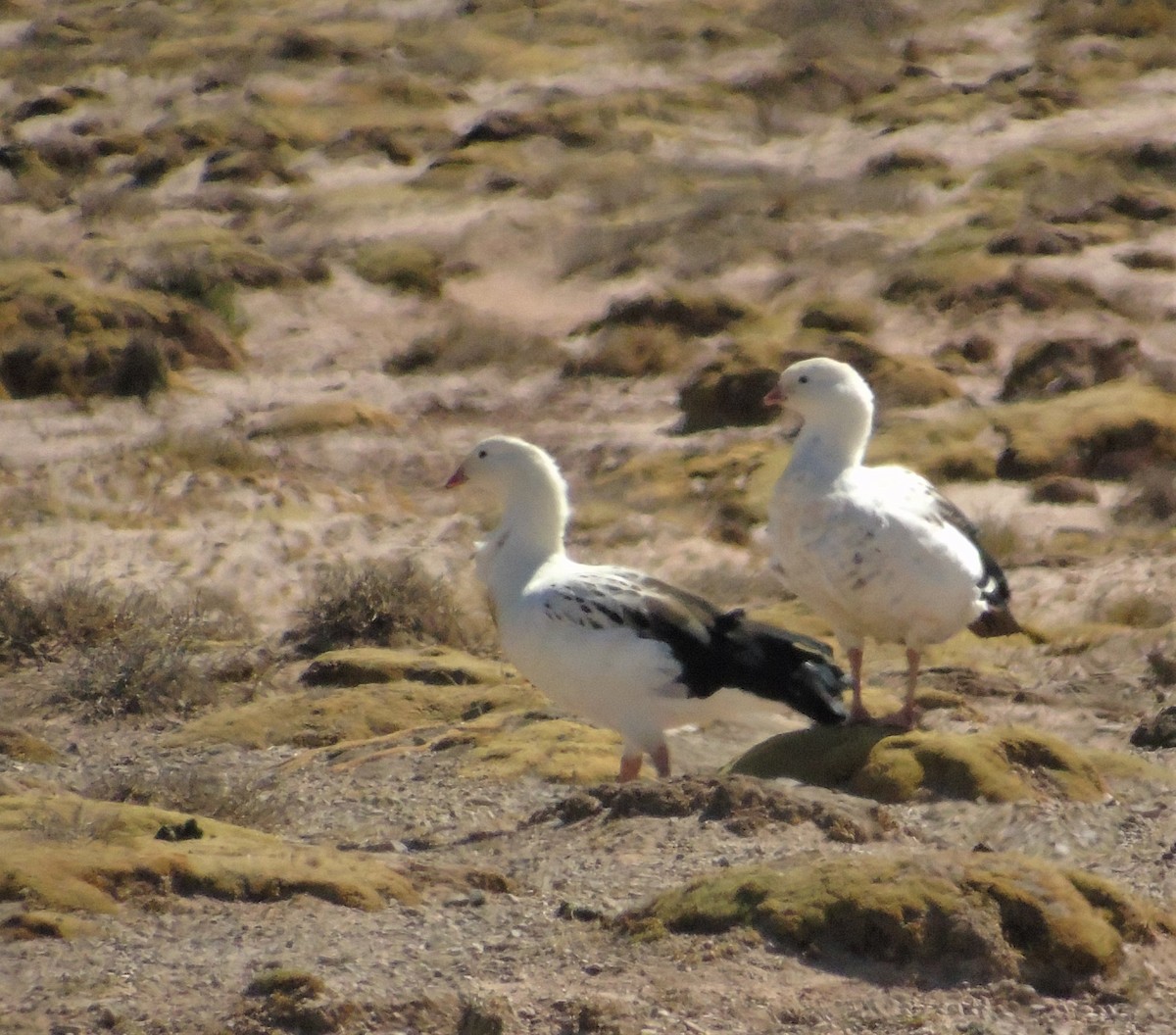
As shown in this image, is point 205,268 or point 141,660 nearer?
point 141,660

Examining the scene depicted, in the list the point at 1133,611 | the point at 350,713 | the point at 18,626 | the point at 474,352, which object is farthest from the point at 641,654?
the point at 474,352

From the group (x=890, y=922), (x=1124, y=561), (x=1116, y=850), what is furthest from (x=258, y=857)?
(x=1124, y=561)

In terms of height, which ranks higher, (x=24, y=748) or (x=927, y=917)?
(x=927, y=917)

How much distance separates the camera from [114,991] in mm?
5918

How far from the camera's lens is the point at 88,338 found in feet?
75.6

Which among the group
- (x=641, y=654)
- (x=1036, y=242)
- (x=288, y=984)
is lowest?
(x=1036, y=242)

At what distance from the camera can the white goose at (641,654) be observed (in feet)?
30.9

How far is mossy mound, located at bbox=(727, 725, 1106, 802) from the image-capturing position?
8961 millimetres

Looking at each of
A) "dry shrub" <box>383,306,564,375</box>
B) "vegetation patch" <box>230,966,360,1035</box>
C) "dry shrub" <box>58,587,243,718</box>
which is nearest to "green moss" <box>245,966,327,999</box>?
"vegetation patch" <box>230,966,360,1035</box>

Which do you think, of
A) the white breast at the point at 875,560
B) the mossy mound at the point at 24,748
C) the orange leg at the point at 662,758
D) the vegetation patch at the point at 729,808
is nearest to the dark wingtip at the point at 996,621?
the white breast at the point at 875,560

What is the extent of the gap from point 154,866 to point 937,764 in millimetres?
3743

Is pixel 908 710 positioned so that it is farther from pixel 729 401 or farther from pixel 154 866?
pixel 729 401

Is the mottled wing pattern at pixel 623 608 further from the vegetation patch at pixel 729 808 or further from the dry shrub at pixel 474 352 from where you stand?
the dry shrub at pixel 474 352

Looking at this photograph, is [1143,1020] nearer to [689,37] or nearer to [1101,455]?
[1101,455]
